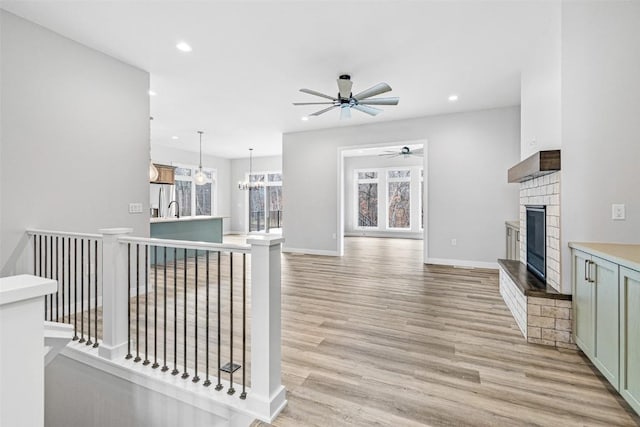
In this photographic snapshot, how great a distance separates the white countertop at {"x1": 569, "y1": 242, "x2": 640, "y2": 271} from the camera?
1.76 metres

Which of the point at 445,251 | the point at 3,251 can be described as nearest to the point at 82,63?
the point at 3,251

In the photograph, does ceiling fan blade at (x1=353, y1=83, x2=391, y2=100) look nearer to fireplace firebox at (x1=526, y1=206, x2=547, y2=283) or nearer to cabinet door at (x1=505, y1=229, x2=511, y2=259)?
fireplace firebox at (x1=526, y1=206, x2=547, y2=283)

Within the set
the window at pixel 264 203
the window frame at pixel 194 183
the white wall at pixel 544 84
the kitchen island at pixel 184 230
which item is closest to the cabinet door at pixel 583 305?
the white wall at pixel 544 84

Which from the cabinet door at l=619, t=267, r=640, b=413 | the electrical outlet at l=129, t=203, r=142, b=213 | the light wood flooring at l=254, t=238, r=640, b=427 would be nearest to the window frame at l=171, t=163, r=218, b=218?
the electrical outlet at l=129, t=203, r=142, b=213

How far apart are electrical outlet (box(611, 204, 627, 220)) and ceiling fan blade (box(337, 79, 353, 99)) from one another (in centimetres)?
288

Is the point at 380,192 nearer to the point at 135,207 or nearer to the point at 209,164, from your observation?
the point at 209,164

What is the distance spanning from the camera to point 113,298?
7.82 ft

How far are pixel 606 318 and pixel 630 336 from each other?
0.27m

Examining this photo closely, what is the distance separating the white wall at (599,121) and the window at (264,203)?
9738mm

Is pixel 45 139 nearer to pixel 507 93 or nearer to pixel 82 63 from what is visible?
pixel 82 63

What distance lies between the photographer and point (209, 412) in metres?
1.92

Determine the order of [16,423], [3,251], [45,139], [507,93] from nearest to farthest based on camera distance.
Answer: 1. [16,423]
2. [3,251]
3. [45,139]
4. [507,93]

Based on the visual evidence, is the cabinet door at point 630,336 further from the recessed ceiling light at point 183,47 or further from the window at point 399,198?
the window at point 399,198

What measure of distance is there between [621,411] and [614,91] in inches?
92.8
